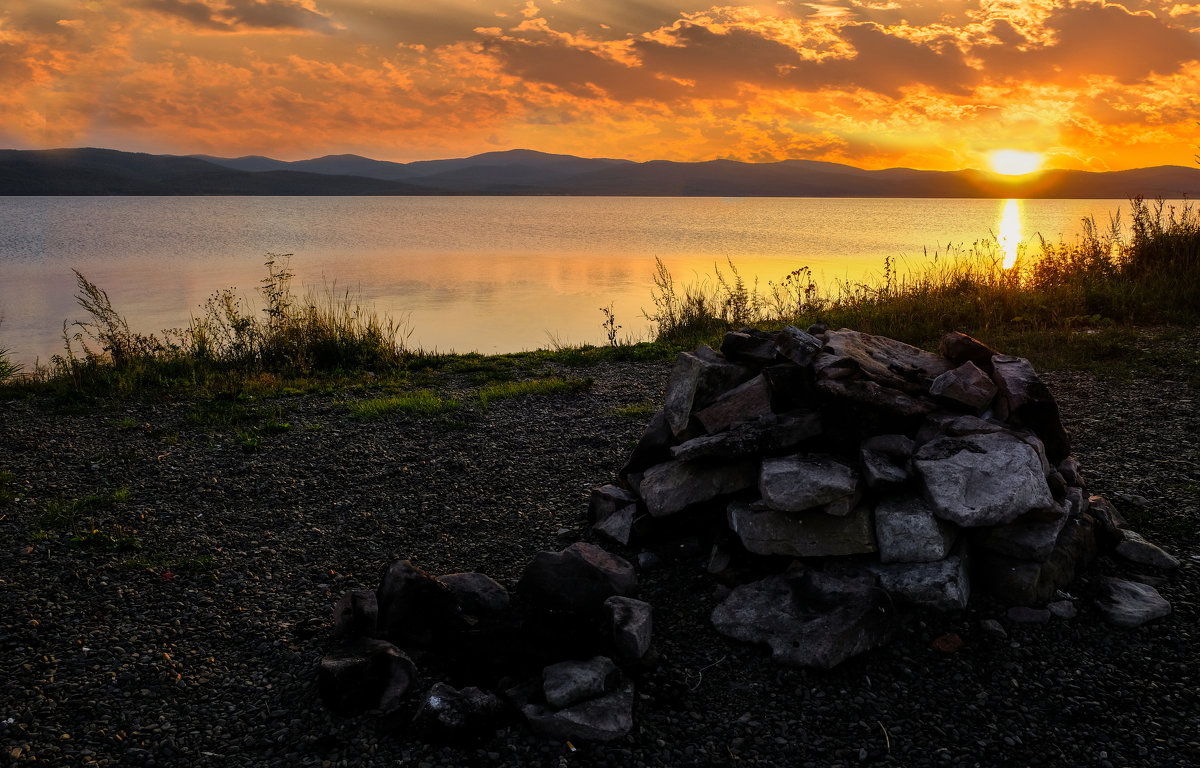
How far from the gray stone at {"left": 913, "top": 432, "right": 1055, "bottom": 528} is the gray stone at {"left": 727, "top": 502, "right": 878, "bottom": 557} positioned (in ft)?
1.45

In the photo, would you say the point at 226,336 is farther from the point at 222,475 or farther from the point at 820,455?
the point at 820,455

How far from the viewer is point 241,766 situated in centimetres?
341

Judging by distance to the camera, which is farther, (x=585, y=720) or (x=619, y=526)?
(x=619, y=526)

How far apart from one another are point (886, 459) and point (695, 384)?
1.51 metres

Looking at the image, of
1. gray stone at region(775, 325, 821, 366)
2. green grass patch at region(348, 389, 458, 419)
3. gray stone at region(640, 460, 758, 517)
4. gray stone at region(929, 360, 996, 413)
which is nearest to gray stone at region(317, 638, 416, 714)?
gray stone at region(640, 460, 758, 517)

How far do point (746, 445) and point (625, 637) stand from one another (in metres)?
1.52

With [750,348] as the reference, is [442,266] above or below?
above

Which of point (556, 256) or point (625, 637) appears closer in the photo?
point (625, 637)

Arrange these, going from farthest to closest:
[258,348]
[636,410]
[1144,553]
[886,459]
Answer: [258,348]
[636,410]
[1144,553]
[886,459]

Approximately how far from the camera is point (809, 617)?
423 cm

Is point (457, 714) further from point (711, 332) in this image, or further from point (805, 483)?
point (711, 332)

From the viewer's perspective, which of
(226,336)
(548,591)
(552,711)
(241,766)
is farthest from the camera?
(226,336)

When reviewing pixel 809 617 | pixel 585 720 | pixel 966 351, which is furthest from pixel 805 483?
pixel 966 351

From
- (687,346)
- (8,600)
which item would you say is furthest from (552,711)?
(687,346)
